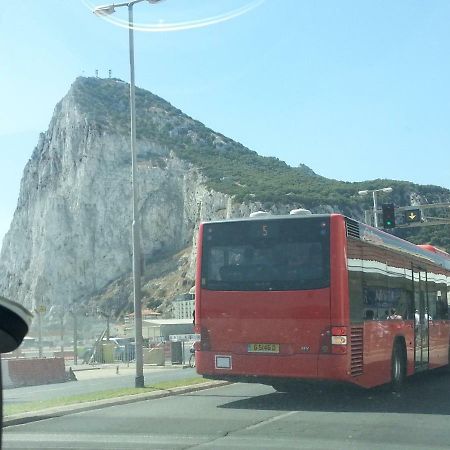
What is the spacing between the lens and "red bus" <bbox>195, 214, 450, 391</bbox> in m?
13.1

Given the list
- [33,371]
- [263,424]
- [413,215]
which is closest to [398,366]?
[263,424]

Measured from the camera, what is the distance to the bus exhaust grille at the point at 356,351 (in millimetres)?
13117

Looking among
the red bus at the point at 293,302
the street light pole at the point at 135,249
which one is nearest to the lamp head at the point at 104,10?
the street light pole at the point at 135,249

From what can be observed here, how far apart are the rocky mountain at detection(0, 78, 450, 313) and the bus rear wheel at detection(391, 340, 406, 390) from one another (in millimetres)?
90161

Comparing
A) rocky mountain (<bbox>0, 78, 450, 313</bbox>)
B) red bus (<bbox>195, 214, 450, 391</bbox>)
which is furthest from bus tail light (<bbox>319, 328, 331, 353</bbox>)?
rocky mountain (<bbox>0, 78, 450, 313</bbox>)

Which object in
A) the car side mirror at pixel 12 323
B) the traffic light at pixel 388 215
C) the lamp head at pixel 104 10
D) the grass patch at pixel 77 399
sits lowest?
the grass patch at pixel 77 399

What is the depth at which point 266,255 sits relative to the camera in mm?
13812

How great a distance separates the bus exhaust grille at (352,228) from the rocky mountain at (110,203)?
91848mm

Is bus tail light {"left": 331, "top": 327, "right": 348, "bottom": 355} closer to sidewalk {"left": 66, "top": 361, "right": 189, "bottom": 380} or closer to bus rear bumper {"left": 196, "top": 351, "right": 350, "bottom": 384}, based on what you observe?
bus rear bumper {"left": 196, "top": 351, "right": 350, "bottom": 384}

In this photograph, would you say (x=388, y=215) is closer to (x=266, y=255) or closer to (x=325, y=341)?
(x=266, y=255)

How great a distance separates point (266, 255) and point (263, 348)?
1.59 metres

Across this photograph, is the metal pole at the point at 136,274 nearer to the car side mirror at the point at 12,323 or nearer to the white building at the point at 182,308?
the car side mirror at the point at 12,323

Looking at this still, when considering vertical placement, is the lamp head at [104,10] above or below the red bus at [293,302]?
above

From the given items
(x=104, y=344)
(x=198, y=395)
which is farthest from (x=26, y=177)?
(x=198, y=395)
